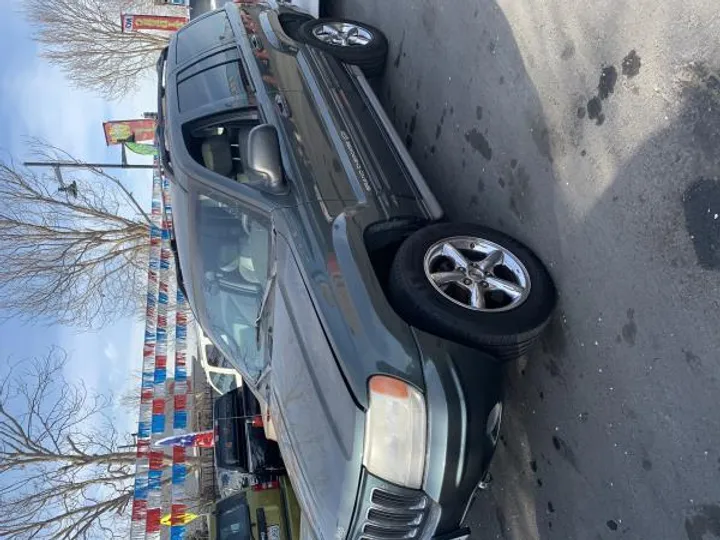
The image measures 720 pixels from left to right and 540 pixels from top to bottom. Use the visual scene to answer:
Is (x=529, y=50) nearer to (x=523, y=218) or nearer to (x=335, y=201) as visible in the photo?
(x=523, y=218)

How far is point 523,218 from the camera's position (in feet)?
11.9

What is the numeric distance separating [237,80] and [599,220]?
9.45 feet

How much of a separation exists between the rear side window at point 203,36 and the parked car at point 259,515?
4584 mm

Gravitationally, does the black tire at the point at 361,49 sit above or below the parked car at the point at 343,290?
above

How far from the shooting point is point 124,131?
12.0m

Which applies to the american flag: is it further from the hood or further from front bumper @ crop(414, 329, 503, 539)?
front bumper @ crop(414, 329, 503, 539)

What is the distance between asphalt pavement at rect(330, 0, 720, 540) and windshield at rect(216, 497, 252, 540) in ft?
10.1

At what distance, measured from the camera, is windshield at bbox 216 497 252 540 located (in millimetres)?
6324

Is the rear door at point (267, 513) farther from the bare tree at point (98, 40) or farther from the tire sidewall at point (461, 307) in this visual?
the bare tree at point (98, 40)

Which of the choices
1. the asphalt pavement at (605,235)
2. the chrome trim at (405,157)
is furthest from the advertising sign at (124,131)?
the asphalt pavement at (605,235)

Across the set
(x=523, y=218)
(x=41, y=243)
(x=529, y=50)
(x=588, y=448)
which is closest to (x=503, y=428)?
(x=588, y=448)

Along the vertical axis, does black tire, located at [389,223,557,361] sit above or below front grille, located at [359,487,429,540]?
above

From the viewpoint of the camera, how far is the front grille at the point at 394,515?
9.50ft

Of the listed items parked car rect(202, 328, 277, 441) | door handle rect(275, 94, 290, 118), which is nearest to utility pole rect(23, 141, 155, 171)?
parked car rect(202, 328, 277, 441)
